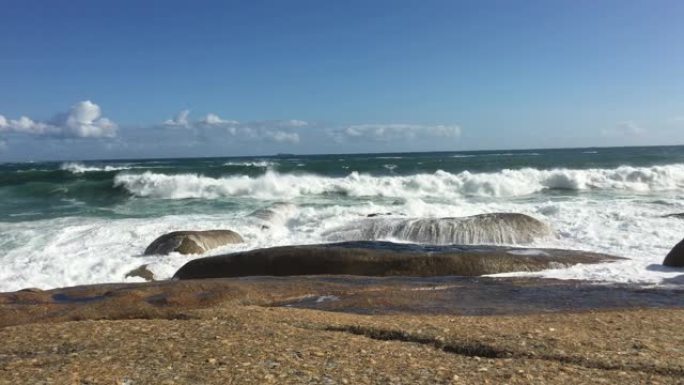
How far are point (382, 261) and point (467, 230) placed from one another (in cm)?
407

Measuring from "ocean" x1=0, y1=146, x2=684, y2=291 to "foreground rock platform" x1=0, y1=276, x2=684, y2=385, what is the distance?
3014 millimetres

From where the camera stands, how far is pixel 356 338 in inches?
235

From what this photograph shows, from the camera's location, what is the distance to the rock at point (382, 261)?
38.0 ft

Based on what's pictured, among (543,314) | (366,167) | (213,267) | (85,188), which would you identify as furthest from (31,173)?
(543,314)

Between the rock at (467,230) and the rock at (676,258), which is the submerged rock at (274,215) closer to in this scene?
the rock at (467,230)

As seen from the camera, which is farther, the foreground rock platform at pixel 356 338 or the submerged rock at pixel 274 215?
the submerged rock at pixel 274 215

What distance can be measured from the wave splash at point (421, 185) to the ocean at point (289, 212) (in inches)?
3.5

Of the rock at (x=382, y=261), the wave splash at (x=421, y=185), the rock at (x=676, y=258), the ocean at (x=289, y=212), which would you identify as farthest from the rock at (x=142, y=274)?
the wave splash at (x=421, y=185)

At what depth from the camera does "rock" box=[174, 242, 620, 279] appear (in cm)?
1159

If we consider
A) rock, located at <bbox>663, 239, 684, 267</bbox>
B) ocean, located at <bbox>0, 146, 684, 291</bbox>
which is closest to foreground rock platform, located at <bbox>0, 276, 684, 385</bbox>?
rock, located at <bbox>663, 239, 684, 267</bbox>

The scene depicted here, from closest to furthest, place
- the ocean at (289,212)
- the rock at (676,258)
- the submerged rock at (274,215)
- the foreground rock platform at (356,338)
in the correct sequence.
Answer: the foreground rock platform at (356,338) < the rock at (676,258) < the ocean at (289,212) < the submerged rock at (274,215)

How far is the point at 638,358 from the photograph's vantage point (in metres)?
5.16

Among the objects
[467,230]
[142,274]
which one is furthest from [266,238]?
[467,230]

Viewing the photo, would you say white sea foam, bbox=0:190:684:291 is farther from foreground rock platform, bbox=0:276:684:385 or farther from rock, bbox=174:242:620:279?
foreground rock platform, bbox=0:276:684:385
